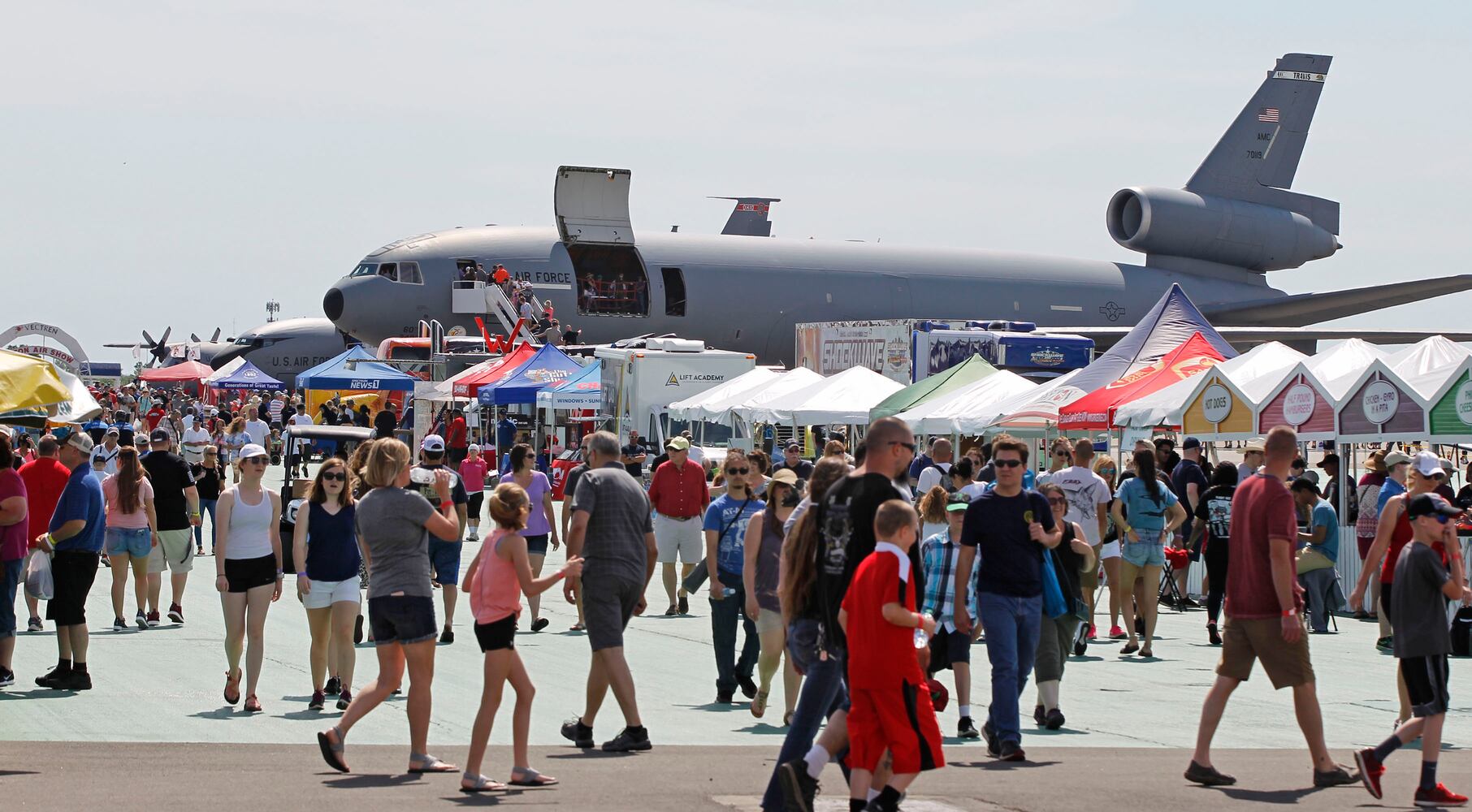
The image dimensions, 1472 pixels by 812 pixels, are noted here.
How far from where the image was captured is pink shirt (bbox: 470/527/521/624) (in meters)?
7.18

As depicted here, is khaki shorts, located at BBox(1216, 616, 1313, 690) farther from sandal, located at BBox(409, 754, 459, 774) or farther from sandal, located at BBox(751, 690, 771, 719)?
sandal, located at BBox(409, 754, 459, 774)

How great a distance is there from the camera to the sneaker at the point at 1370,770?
22.0 feet

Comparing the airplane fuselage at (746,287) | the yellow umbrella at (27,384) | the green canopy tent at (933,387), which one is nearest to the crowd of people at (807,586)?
the yellow umbrella at (27,384)

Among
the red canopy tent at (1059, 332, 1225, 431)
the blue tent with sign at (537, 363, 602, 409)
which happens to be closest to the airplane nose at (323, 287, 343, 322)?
the blue tent with sign at (537, 363, 602, 409)

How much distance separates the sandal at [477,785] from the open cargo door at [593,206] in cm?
3200

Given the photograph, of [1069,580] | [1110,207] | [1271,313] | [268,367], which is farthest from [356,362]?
[1069,580]

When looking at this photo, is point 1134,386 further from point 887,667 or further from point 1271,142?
point 1271,142

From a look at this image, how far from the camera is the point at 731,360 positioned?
28.7 meters

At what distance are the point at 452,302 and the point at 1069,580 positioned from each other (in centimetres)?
3125

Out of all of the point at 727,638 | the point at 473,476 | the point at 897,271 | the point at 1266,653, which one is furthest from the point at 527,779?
the point at 897,271

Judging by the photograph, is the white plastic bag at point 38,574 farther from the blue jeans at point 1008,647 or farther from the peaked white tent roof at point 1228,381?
the peaked white tent roof at point 1228,381

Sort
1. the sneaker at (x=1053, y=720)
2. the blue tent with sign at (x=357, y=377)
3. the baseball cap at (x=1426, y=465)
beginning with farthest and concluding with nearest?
1. the blue tent with sign at (x=357, y=377)
2. the sneaker at (x=1053, y=720)
3. the baseball cap at (x=1426, y=465)

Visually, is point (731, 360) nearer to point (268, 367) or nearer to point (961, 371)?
point (961, 371)

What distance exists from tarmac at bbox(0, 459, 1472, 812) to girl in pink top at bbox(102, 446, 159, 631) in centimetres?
58
